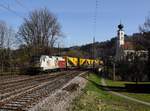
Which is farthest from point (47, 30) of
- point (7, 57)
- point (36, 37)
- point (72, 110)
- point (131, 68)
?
point (72, 110)

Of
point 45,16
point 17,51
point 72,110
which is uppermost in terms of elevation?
point 45,16

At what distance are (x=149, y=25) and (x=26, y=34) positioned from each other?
1511 inches

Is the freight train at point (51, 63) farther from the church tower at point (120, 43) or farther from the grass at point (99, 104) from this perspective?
the church tower at point (120, 43)

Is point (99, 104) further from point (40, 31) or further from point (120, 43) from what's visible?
point (120, 43)

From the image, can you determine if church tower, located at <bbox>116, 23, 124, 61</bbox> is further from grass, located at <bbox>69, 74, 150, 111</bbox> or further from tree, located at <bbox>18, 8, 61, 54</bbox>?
grass, located at <bbox>69, 74, 150, 111</bbox>

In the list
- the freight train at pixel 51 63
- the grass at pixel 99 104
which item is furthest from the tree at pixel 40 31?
the grass at pixel 99 104

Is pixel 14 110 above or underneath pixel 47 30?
underneath

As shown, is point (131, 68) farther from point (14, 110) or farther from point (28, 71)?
point (14, 110)

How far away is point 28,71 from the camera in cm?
7381

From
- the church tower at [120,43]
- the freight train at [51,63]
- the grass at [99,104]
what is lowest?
the grass at [99,104]

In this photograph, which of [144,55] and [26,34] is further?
[26,34]

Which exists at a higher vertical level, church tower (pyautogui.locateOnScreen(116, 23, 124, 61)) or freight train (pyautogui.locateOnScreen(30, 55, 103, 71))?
church tower (pyautogui.locateOnScreen(116, 23, 124, 61))

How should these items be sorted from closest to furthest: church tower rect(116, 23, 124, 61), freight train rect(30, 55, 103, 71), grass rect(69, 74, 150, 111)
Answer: grass rect(69, 74, 150, 111), freight train rect(30, 55, 103, 71), church tower rect(116, 23, 124, 61)

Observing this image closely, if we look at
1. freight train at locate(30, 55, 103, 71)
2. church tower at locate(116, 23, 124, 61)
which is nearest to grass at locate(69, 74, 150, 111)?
freight train at locate(30, 55, 103, 71)
